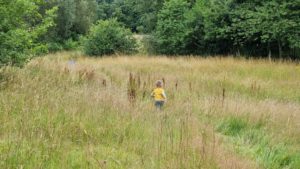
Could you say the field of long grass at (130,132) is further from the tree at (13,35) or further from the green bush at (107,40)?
the green bush at (107,40)

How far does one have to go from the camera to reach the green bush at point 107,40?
910 inches

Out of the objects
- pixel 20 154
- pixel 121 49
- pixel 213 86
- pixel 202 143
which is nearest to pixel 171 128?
pixel 202 143

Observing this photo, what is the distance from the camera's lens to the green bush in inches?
910

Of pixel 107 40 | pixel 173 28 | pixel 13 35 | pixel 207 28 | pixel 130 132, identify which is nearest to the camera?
pixel 130 132

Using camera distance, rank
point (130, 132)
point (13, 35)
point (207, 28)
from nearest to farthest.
→ point (130, 132) → point (13, 35) → point (207, 28)

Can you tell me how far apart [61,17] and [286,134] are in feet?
105

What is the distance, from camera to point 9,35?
252 inches

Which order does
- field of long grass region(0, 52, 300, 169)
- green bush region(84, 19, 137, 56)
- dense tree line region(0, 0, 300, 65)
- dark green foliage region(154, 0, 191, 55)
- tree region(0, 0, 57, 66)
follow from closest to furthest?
1. field of long grass region(0, 52, 300, 169)
2. tree region(0, 0, 57, 66)
3. dense tree line region(0, 0, 300, 65)
4. dark green foliage region(154, 0, 191, 55)
5. green bush region(84, 19, 137, 56)

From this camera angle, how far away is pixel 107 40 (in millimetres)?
23188

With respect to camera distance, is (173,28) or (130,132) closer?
(130,132)

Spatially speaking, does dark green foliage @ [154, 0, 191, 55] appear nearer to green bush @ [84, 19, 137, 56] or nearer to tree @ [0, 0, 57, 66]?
green bush @ [84, 19, 137, 56]

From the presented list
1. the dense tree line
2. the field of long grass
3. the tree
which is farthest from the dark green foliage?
the tree

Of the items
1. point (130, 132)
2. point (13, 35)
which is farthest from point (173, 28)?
point (130, 132)

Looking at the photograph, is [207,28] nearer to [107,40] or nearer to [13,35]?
[107,40]
